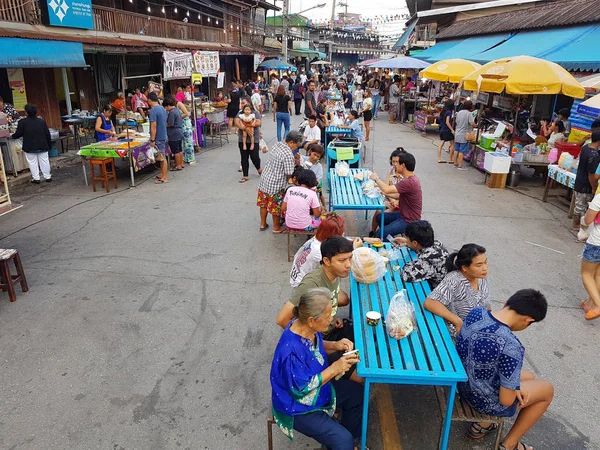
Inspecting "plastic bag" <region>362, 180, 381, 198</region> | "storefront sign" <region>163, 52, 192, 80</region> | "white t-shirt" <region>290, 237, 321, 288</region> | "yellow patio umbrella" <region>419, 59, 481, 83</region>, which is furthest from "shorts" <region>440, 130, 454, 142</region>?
"white t-shirt" <region>290, 237, 321, 288</region>

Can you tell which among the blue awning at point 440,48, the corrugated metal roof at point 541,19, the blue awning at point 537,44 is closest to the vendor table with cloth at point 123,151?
the blue awning at point 537,44

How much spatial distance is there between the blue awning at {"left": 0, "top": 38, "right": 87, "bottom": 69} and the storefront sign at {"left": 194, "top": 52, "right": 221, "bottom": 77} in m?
4.93

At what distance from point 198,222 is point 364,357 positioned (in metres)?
5.23

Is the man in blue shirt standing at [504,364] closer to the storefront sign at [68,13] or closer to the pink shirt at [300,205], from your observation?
the pink shirt at [300,205]

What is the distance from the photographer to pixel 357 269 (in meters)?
3.96

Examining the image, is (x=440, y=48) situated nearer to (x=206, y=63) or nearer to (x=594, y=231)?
(x=206, y=63)

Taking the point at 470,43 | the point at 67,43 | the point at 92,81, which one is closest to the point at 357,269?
the point at 67,43

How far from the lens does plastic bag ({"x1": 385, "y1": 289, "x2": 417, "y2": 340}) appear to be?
3193mm

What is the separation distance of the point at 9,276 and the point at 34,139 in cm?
531

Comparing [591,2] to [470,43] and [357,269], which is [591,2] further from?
[357,269]

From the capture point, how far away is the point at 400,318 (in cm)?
323

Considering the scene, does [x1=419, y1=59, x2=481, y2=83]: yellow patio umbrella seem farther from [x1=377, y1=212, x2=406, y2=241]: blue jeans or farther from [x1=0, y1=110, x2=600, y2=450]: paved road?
[x1=377, y1=212, x2=406, y2=241]: blue jeans

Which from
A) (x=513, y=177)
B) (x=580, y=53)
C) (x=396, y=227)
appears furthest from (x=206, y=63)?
(x=396, y=227)

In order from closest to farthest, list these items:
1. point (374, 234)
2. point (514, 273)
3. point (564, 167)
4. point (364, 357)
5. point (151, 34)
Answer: point (364, 357), point (514, 273), point (374, 234), point (564, 167), point (151, 34)
